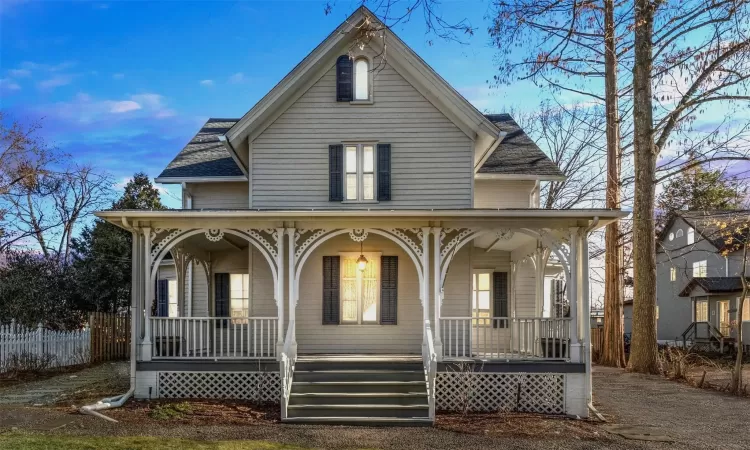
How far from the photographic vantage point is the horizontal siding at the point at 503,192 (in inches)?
660

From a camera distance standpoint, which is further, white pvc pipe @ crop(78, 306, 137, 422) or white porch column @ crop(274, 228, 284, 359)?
white porch column @ crop(274, 228, 284, 359)

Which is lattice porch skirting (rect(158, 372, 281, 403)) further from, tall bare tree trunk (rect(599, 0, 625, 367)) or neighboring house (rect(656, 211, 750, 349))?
neighboring house (rect(656, 211, 750, 349))

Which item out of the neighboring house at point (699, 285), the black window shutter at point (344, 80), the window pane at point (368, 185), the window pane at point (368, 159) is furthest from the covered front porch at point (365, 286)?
the neighboring house at point (699, 285)

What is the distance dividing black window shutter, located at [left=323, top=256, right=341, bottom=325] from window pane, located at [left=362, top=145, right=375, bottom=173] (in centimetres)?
204

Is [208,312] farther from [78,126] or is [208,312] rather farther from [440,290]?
[78,126]

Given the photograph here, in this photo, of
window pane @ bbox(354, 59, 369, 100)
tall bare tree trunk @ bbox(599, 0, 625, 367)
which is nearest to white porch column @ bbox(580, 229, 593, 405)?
window pane @ bbox(354, 59, 369, 100)

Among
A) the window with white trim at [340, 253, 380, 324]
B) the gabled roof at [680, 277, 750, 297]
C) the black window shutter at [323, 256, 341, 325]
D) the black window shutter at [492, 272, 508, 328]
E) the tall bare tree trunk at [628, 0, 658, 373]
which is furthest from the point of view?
the gabled roof at [680, 277, 750, 297]

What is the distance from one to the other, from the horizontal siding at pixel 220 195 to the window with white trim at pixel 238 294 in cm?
188

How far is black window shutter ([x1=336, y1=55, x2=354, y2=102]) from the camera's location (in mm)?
14680

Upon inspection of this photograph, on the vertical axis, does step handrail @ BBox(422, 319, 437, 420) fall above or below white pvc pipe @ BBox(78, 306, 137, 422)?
above

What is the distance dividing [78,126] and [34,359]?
55.7ft

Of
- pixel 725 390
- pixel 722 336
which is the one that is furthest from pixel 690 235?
pixel 725 390

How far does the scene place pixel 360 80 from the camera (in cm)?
1478

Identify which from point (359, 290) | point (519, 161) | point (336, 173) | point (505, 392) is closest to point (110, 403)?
point (359, 290)
